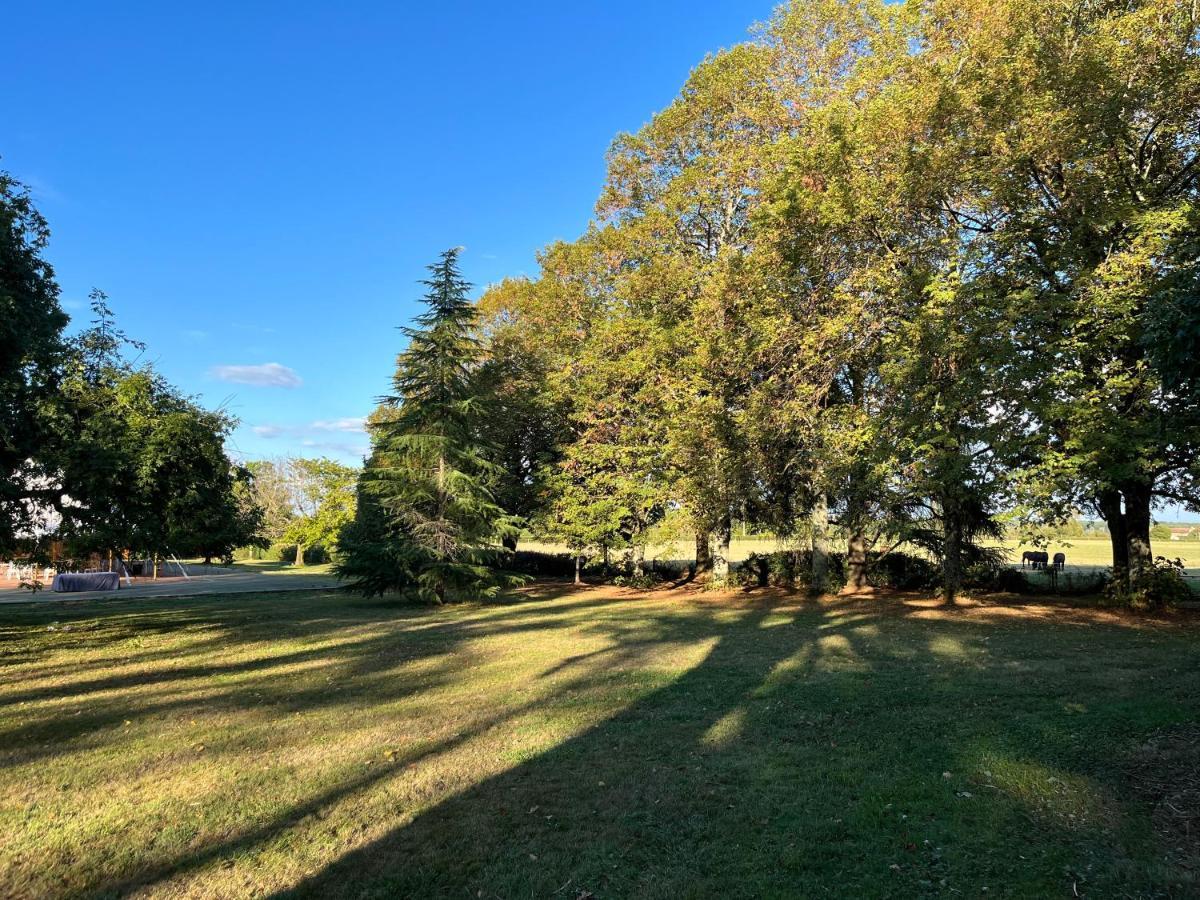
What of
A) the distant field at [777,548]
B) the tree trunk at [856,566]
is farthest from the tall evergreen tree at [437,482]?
the tree trunk at [856,566]

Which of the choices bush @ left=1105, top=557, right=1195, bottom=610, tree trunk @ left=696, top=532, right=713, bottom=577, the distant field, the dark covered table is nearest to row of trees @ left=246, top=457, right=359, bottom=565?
the dark covered table

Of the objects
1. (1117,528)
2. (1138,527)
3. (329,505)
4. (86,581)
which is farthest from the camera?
(329,505)

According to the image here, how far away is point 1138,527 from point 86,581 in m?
36.9

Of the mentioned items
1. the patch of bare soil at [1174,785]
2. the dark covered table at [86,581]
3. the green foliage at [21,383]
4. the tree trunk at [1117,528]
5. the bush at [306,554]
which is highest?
the green foliage at [21,383]

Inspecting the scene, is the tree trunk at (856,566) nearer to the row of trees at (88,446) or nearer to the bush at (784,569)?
the bush at (784,569)

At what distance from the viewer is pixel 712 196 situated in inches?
886

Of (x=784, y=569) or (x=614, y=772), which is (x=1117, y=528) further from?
(x=614, y=772)

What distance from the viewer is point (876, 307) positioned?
17391 millimetres

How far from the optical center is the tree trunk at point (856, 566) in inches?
869

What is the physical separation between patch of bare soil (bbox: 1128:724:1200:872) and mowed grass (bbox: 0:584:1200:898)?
0.9 inches

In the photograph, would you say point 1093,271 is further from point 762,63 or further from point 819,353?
point 762,63

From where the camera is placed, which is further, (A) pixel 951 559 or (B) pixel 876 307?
(A) pixel 951 559

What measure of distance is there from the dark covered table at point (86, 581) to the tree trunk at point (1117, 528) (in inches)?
1407

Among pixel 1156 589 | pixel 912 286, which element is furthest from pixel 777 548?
pixel 912 286
